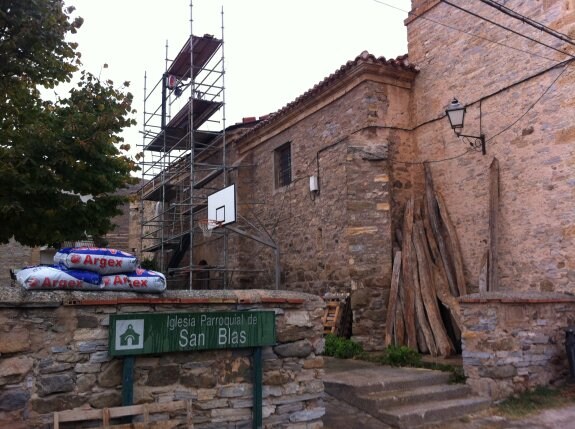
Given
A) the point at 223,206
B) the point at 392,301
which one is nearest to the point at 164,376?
the point at 392,301

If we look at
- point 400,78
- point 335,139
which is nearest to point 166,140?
point 335,139

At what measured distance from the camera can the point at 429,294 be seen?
9211 mm

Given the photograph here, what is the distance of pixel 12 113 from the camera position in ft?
25.9

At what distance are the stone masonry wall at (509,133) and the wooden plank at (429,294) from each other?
674 millimetres

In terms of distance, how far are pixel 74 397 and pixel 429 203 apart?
7660mm

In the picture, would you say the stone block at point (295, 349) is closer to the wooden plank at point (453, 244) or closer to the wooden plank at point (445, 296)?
the wooden plank at point (445, 296)

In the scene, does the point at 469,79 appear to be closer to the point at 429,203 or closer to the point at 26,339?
the point at 429,203

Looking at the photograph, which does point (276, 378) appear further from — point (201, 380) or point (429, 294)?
point (429, 294)

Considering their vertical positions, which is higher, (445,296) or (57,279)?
(57,279)

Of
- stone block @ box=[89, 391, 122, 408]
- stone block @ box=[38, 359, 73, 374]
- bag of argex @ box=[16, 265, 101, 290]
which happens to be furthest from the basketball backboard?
stone block @ box=[38, 359, 73, 374]

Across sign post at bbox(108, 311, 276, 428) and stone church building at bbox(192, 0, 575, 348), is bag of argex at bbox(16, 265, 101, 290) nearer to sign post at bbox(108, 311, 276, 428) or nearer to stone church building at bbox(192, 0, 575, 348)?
sign post at bbox(108, 311, 276, 428)

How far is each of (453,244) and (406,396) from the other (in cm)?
392

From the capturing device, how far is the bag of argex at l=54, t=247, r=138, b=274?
421cm

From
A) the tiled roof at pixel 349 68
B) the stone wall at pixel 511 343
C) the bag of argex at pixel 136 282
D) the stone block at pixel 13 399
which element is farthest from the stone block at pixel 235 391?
the tiled roof at pixel 349 68
